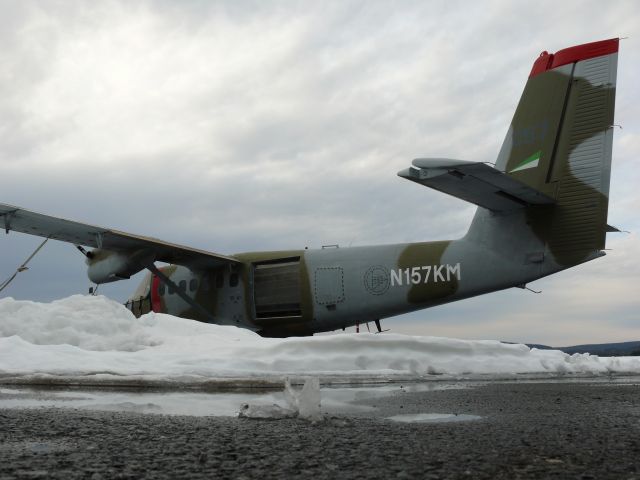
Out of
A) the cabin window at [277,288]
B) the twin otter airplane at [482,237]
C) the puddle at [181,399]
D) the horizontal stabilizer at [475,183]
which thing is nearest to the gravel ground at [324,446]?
the puddle at [181,399]

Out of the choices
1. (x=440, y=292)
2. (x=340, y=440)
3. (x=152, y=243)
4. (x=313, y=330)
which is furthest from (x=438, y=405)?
(x=152, y=243)

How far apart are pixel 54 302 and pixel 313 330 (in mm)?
6649

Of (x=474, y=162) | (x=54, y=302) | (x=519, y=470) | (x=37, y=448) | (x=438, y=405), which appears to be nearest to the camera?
(x=519, y=470)

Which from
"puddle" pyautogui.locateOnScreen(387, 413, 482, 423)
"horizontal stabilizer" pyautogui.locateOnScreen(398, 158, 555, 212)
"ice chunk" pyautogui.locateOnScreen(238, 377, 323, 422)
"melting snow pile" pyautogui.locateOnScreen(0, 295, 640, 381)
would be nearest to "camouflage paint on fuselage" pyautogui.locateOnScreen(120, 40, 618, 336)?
"horizontal stabilizer" pyautogui.locateOnScreen(398, 158, 555, 212)

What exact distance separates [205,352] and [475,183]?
584cm

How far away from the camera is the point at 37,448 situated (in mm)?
2604

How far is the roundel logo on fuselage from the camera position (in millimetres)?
14047

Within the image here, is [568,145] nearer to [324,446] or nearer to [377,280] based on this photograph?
[377,280]

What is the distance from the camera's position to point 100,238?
1568 cm

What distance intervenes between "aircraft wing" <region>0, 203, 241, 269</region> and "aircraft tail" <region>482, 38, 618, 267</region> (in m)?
8.16

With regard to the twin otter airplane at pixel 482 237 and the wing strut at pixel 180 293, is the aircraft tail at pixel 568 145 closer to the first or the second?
the twin otter airplane at pixel 482 237

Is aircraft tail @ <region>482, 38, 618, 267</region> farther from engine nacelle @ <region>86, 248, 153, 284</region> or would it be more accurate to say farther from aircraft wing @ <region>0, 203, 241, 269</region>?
engine nacelle @ <region>86, 248, 153, 284</region>

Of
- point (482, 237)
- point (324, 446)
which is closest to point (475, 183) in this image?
point (482, 237)

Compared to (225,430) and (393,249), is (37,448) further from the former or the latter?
(393,249)
